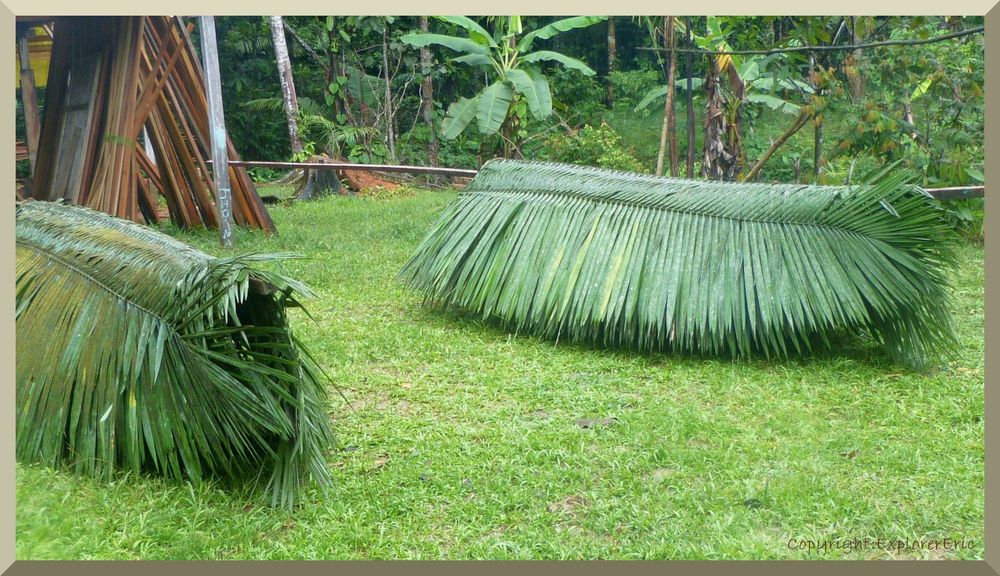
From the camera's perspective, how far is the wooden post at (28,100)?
21.8ft

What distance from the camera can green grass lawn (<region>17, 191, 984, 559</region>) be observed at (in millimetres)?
2705

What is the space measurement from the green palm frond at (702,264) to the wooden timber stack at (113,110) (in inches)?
95.6

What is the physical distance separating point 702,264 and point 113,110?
405cm

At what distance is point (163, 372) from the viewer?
2.83 m

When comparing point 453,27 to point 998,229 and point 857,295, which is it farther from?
point 998,229

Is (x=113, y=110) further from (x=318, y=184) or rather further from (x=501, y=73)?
(x=318, y=184)

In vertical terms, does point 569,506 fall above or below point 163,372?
below

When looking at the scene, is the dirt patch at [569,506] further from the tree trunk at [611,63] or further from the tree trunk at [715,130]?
the tree trunk at [611,63]

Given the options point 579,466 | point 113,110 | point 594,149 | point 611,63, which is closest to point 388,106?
point 611,63

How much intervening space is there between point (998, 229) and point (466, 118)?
7.68 m

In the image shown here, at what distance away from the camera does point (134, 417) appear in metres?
2.83

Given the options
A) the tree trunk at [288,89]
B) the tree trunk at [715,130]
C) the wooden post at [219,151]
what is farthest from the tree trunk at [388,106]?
the tree trunk at [715,130]

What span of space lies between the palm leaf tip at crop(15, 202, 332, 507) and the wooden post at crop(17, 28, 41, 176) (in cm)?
401

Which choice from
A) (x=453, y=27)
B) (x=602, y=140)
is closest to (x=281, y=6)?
(x=602, y=140)
